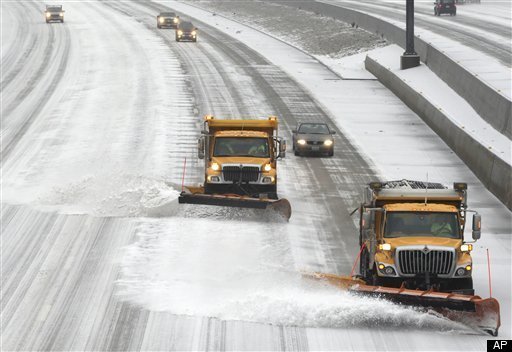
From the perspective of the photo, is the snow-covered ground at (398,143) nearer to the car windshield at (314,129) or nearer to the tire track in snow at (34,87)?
the car windshield at (314,129)

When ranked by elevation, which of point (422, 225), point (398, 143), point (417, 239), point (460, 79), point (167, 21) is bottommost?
point (167, 21)

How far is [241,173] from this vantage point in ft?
95.1

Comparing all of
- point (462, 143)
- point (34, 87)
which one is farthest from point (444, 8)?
point (462, 143)

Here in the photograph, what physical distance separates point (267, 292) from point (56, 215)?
9.86 m

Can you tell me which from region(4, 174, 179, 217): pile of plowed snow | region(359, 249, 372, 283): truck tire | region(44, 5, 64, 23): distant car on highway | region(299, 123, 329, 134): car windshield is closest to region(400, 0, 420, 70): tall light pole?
region(299, 123, 329, 134): car windshield

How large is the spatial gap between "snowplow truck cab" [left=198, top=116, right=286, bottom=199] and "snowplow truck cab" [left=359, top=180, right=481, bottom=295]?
25.2 feet

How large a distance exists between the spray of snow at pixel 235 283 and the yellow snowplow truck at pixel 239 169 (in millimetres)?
674

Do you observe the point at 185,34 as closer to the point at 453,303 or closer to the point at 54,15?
the point at 54,15

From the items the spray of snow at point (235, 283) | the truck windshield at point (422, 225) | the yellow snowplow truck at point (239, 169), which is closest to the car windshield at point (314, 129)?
the yellow snowplow truck at point (239, 169)

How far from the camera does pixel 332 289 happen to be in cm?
2102

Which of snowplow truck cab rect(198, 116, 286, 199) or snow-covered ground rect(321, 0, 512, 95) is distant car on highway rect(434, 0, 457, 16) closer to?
snow-covered ground rect(321, 0, 512, 95)

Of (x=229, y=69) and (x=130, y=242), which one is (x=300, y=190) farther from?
(x=229, y=69)

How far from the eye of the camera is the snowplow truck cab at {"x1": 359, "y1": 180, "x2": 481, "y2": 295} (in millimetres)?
19766

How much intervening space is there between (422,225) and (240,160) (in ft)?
31.5
